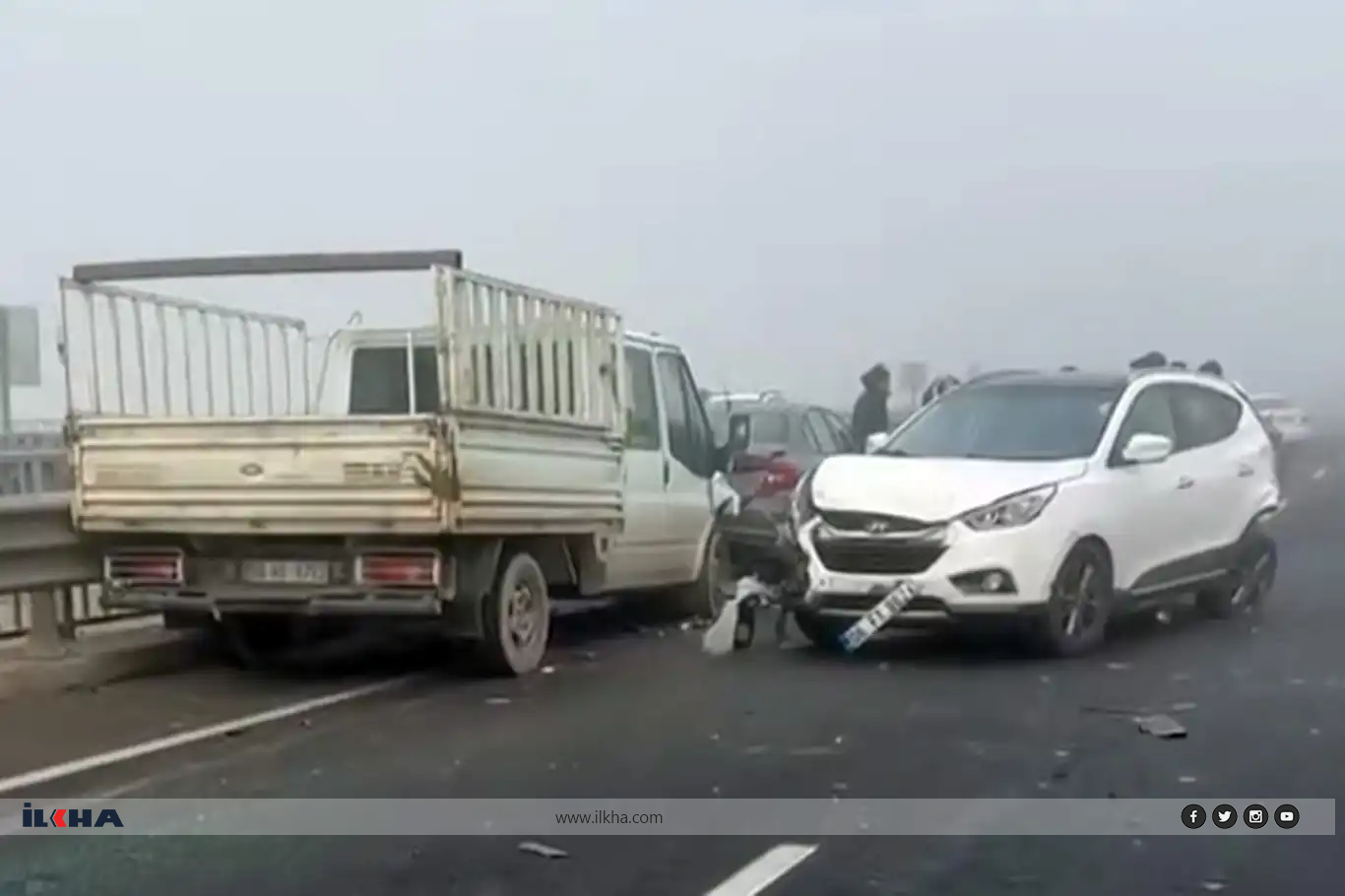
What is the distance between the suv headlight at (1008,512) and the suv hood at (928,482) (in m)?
0.04

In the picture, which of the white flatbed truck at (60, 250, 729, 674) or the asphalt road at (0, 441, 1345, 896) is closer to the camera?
the asphalt road at (0, 441, 1345, 896)

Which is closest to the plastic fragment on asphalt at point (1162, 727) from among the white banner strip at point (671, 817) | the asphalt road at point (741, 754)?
the asphalt road at point (741, 754)

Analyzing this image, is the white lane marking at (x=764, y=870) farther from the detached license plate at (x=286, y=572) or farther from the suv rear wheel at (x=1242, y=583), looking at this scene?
the suv rear wheel at (x=1242, y=583)

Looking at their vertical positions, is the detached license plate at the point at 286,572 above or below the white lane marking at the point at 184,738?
above

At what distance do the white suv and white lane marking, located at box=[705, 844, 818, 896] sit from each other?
13.8 ft

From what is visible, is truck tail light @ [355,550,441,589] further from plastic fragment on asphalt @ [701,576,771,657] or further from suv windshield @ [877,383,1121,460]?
suv windshield @ [877,383,1121,460]

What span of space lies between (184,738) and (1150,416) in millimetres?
6169

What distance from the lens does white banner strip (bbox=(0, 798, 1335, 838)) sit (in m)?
6.49

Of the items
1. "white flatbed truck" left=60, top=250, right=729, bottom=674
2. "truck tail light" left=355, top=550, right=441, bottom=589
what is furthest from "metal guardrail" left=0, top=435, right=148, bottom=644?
"truck tail light" left=355, top=550, right=441, bottom=589

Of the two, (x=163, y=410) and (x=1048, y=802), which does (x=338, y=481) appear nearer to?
(x=163, y=410)

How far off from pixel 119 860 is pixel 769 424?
10412mm

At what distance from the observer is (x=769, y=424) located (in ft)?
53.2

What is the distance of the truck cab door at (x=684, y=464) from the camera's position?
41.0 feet

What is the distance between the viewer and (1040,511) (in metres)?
10.4
